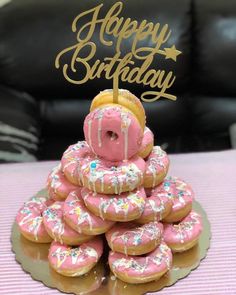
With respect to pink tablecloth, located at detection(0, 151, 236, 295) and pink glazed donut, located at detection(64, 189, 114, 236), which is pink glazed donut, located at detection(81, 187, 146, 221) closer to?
pink glazed donut, located at detection(64, 189, 114, 236)

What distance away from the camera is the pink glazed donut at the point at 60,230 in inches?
39.2

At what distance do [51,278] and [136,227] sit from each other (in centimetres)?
19

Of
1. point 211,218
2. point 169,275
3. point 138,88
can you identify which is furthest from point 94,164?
point 138,88

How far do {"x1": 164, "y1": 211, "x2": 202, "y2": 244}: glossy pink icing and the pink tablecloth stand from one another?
0.06 metres

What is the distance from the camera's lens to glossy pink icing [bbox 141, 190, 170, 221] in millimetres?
990

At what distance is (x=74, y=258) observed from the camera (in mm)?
984

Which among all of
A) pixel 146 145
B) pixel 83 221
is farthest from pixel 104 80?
pixel 83 221

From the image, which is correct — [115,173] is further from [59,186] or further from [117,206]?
[59,186]

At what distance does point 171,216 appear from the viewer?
41.9 inches

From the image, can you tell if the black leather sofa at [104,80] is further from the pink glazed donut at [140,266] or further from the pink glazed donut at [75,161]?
the pink glazed donut at [140,266]

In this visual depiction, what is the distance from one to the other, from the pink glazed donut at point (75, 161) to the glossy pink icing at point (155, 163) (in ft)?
0.38

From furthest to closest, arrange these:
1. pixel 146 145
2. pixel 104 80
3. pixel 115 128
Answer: pixel 104 80, pixel 146 145, pixel 115 128

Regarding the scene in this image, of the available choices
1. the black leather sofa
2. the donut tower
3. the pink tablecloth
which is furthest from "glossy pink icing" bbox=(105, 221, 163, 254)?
the black leather sofa

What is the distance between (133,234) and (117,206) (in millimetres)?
72
